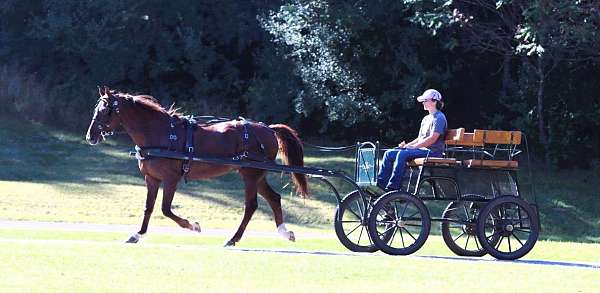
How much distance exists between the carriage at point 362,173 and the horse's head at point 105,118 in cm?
1

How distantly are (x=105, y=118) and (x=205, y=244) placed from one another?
2206mm

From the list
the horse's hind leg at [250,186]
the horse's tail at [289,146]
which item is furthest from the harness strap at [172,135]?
the horse's tail at [289,146]

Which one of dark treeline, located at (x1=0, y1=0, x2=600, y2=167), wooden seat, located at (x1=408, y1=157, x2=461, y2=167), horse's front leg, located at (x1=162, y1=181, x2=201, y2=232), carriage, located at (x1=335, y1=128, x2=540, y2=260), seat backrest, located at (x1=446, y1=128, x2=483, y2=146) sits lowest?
horse's front leg, located at (x1=162, y1=181, x2=201, y2=232)

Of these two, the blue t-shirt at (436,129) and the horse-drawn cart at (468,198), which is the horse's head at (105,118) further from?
the blue t-shirt at (436,129)

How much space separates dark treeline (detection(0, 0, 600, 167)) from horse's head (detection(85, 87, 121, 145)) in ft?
35.8

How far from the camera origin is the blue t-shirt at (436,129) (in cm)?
1466

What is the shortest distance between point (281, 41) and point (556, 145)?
7.65 meters

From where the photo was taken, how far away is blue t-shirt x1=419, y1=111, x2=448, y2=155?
577 inches

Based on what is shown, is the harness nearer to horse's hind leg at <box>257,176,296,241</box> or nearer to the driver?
horse's hind leg at <box>257,176,296,241</box>

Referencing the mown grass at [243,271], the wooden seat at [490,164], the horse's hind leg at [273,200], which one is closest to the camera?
the mown grass at [243,271]

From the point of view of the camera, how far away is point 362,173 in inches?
599

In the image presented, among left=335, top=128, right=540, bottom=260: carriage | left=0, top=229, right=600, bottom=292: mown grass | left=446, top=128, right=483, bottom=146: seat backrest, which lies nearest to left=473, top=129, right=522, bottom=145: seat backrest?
left=335, top=128, right=540, bottom=260: carriage

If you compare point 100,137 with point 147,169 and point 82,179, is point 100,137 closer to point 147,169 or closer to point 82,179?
point 147,169

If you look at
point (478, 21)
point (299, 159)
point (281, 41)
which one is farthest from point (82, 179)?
point (299, 159)
